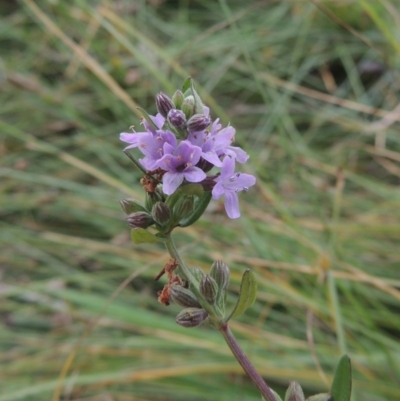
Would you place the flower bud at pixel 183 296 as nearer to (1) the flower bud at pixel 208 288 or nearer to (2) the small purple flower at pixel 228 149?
(1) the flower bud at pixel 208 288

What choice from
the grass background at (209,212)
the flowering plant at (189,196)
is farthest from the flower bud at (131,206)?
the grass background at (209,212)

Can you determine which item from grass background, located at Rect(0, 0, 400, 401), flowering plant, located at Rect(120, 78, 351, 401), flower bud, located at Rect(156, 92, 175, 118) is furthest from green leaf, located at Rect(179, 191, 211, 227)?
grass background, located at Rect(0, 0, 400, 401)

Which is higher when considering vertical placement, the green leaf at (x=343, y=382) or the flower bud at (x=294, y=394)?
the green leaf at (x=343, y=382)

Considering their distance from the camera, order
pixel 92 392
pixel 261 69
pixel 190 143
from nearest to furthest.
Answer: pixel 190 143, pixel 92 392, pixel 261 69

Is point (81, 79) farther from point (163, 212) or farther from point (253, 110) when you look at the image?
point (163, 212)

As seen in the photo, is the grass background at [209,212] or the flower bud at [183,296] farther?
the grass background at [209,212]

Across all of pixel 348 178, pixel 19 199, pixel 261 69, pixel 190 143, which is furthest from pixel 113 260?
pixel 190 143

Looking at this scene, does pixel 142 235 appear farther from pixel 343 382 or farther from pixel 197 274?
pixel 343 382
